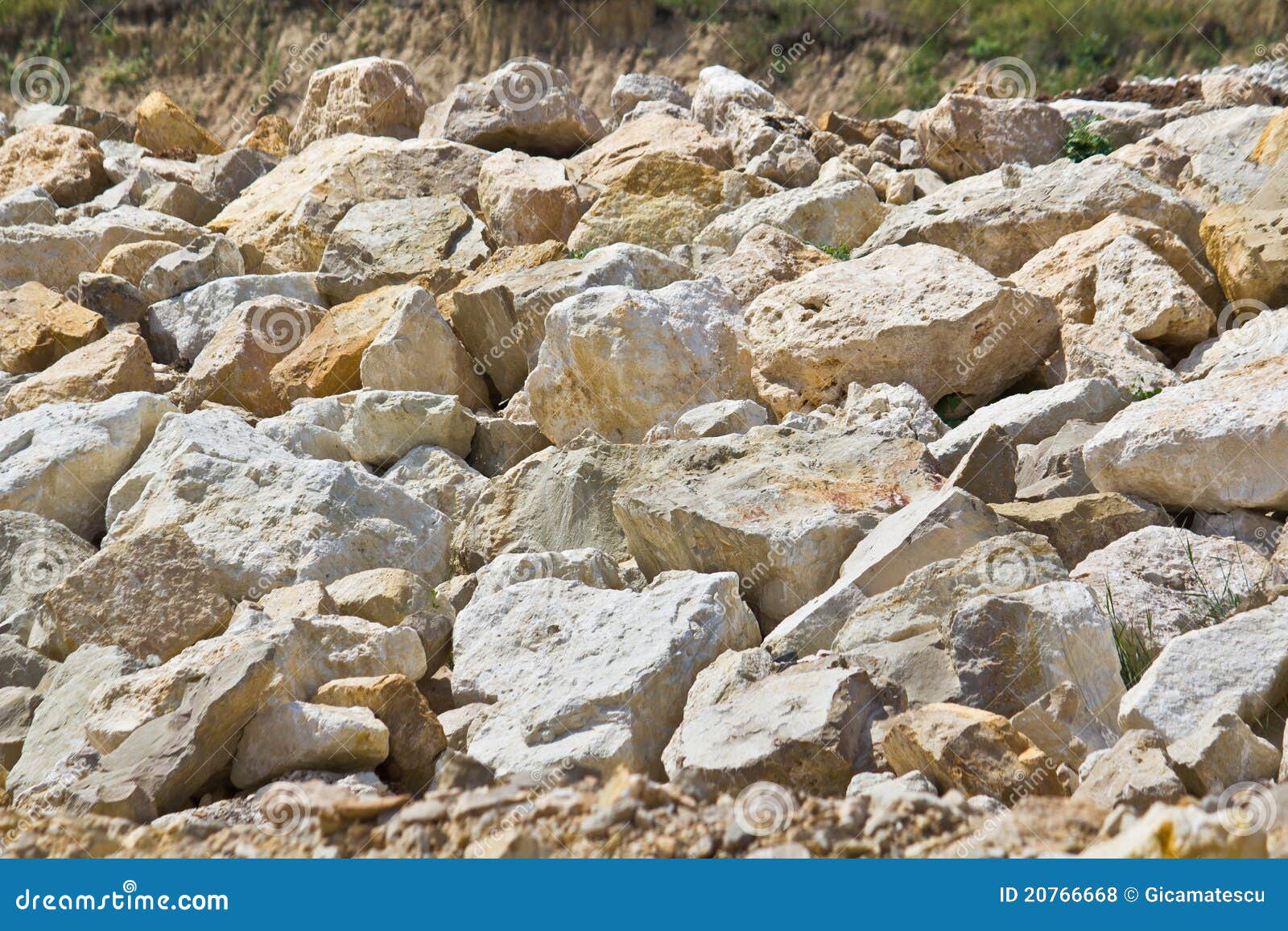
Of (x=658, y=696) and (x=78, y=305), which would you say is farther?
(x=78, y=305)

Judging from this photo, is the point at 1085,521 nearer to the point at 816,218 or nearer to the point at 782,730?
the point at 782,730

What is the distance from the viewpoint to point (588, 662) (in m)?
4.27

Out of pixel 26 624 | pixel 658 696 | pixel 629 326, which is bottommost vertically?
pixel 26 624

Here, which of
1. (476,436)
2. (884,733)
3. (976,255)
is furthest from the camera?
(976,255)

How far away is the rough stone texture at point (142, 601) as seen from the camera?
16.2ft

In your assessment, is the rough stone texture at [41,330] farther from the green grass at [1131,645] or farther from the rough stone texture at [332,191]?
the green grass at [1131,645]

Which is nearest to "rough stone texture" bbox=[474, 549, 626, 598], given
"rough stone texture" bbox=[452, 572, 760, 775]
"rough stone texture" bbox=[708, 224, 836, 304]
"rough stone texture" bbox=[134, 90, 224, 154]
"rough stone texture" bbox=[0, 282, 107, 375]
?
"rough stone texture" bbox=[452, 572, 760, 775]

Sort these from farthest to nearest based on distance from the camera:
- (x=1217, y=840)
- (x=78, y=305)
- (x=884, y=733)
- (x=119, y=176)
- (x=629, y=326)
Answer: (x=119, y=176), (x=78, y=305), (x=629, y=326), (x=884, y=733), (x=1217, y=840)

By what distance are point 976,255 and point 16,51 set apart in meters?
22.8

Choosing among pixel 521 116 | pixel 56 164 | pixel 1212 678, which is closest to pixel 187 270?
pixel 521 116

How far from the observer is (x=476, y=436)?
677 cm

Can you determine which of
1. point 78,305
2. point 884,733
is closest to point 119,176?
point 78,305

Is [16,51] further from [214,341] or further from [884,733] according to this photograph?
[884,733]

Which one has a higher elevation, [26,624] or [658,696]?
[658,696]
